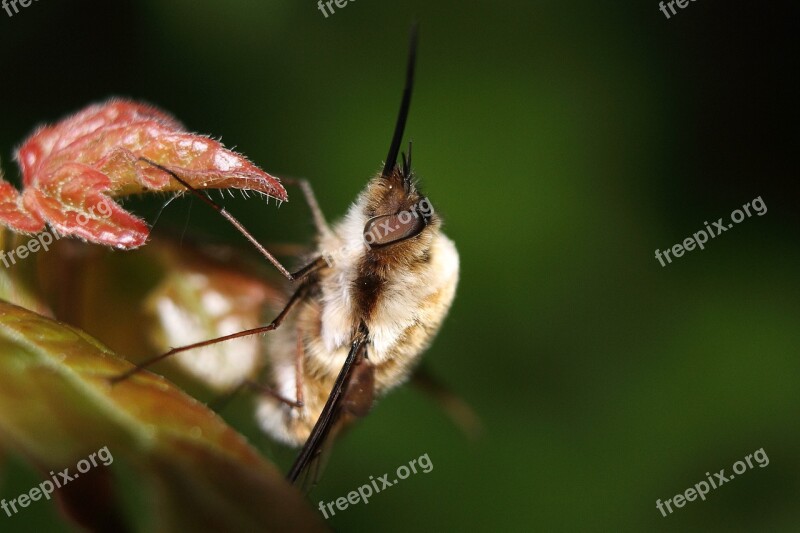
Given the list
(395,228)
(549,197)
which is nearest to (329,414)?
(395,228)

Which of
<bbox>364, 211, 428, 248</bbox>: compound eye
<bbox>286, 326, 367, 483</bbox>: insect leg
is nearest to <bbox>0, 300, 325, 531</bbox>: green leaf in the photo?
<bbox>286, 326, 367, 483</bbox>: insect leg

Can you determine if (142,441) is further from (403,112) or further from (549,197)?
(549,197)

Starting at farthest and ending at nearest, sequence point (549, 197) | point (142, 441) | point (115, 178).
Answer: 1. point (549, 197)
2. point (115, 178)
3. point (142, 441)

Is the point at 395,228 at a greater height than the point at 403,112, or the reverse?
the point at 403,112

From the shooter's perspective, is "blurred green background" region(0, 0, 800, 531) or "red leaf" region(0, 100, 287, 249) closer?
"red leaf" region(0, 100, 287, 249)

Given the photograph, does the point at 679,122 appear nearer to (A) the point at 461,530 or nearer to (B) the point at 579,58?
(B) the point at 579,58

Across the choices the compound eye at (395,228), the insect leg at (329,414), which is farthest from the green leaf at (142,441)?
the compound eye at (395,228)

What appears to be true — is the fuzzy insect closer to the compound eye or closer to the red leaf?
the compound eye
